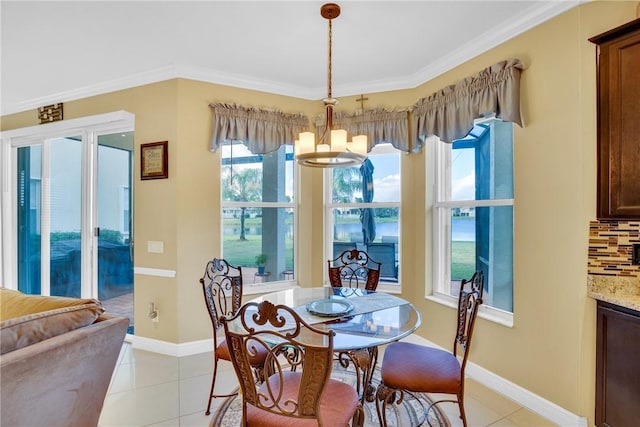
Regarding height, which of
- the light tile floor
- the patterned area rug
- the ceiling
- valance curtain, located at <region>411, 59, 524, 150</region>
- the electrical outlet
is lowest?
the light tile floor

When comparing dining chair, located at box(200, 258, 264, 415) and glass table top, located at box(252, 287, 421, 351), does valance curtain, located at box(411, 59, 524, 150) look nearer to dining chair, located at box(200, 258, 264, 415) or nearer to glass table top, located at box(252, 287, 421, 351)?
glass table top, located at box(252, 287, 421, 351)

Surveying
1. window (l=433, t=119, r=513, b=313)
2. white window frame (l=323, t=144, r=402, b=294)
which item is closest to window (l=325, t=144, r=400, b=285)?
white window frame (l=323, t=144, r=402, b=294)

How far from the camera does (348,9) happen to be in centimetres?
223

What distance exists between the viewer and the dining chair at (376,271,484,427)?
5.97ft

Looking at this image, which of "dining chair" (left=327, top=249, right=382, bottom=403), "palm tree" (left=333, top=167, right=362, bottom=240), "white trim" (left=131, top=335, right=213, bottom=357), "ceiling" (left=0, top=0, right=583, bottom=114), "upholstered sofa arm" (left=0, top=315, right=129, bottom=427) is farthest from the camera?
"palm tree" (left=333, top=167, right=362, bottom=240)

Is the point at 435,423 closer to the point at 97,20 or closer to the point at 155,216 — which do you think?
the point at 155,216

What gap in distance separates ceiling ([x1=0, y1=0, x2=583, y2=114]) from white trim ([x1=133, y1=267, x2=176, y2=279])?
73.5 inches

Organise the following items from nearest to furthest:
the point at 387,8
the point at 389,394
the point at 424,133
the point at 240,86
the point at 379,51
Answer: the point at 389,394, the point at 387,8, the point at 379,51, the point at 424,133, the point at 240,86

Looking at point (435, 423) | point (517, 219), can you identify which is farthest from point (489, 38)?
point (435, 423)

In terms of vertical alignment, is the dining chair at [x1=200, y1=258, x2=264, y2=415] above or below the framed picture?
below

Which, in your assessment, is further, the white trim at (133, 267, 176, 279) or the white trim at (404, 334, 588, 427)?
the white trim at (133, 267, 176, 279)

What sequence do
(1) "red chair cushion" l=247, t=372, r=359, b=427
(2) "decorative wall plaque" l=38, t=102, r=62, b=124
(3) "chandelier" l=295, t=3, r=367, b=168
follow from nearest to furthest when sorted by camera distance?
(1) "red chair cushion" l=247, t=372, r=359, b=427, (3) "chandelier" l=295, t=3, r=367, b=168, (2) "decorative wall plaque" l=38, t=102, r=62, b=124

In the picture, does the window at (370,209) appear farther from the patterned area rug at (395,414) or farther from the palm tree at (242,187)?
the patterned area rug at (395,414)

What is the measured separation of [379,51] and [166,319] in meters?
3.15
